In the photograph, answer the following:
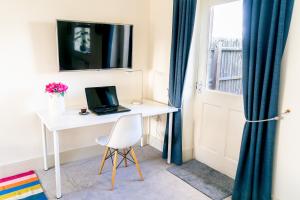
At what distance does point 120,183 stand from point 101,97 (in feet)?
3.30

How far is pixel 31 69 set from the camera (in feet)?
8.55

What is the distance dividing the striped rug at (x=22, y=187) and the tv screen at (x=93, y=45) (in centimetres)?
121

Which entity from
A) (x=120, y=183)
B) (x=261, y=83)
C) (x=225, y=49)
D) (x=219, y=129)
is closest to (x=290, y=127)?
(x=261, y=83)

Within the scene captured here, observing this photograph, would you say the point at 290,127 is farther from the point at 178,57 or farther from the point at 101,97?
the point at 101,97

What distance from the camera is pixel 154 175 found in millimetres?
2734

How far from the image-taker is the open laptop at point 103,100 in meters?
2.78

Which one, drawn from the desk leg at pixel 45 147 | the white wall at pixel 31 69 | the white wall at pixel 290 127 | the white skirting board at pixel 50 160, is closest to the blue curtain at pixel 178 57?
the white wall at pixel 31 69

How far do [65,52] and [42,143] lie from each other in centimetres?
107

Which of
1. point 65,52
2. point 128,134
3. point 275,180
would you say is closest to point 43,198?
point 128,134

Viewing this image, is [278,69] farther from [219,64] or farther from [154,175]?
[154,175]

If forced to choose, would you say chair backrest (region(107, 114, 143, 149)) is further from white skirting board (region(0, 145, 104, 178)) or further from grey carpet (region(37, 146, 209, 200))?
white skirting board (region(0, 145, 104, 178))

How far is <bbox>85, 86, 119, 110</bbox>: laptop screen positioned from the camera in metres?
2.83

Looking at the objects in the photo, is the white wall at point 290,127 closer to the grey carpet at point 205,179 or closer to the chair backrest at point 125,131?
the grey carpet at point 205,179

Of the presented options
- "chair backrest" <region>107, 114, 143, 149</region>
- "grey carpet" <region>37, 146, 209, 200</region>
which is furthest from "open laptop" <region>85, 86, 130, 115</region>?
"grey carpet" <region>37, 146, 209, 200</region>
